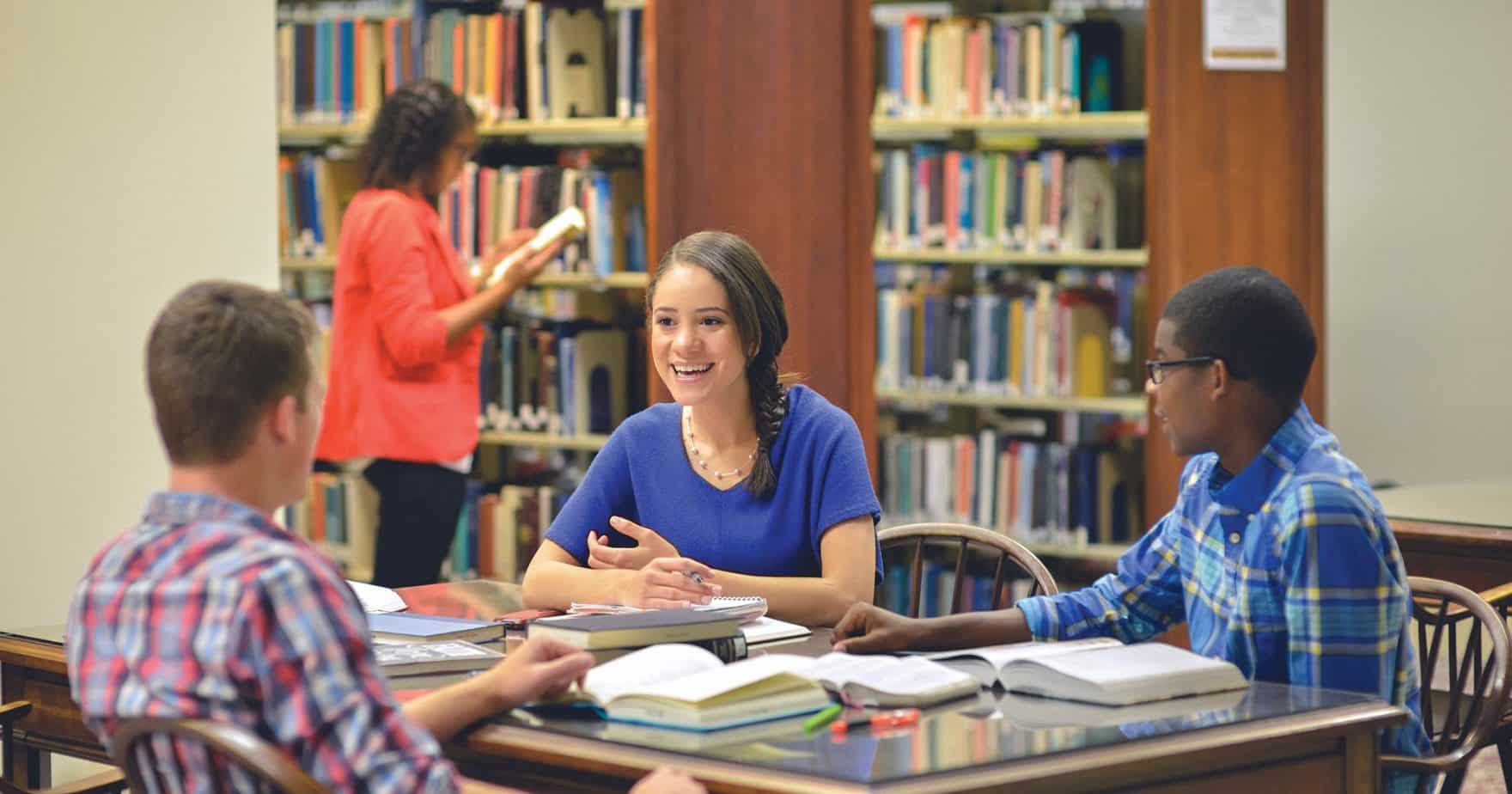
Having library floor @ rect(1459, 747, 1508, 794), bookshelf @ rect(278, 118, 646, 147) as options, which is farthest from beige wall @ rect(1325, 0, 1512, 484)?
bookshelf @ rect(278, 118, 646, 147)

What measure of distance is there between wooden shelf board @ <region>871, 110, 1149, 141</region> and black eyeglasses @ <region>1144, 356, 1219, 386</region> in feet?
8.11

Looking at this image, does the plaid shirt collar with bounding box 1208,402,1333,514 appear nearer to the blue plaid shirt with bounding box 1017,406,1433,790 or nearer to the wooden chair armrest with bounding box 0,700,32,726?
the blue plaid shirt with bounding box 1017,406,1433,790

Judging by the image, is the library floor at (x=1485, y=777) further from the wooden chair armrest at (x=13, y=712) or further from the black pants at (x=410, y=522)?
the wooden chair armrest at (x=13, y=712)

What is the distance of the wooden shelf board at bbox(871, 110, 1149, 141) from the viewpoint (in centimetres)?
436

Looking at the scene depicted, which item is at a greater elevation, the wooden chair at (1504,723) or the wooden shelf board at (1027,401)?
the wooden shelf board at (1027,401)

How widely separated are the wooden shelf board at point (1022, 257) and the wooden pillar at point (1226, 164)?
14 centimetres

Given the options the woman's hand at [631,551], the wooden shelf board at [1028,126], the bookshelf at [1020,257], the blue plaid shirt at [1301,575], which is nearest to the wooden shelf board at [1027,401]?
the bookshelf at [1020,257]

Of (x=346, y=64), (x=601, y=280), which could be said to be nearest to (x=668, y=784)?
(x=601, y=280)

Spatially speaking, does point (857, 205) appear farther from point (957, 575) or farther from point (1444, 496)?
point (957, 575)

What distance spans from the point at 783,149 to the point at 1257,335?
237cm

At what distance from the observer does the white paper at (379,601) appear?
2238 mm

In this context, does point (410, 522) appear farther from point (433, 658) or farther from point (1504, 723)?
point (1504, 723)

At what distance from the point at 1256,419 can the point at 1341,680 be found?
29cm

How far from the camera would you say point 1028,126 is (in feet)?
14.6
